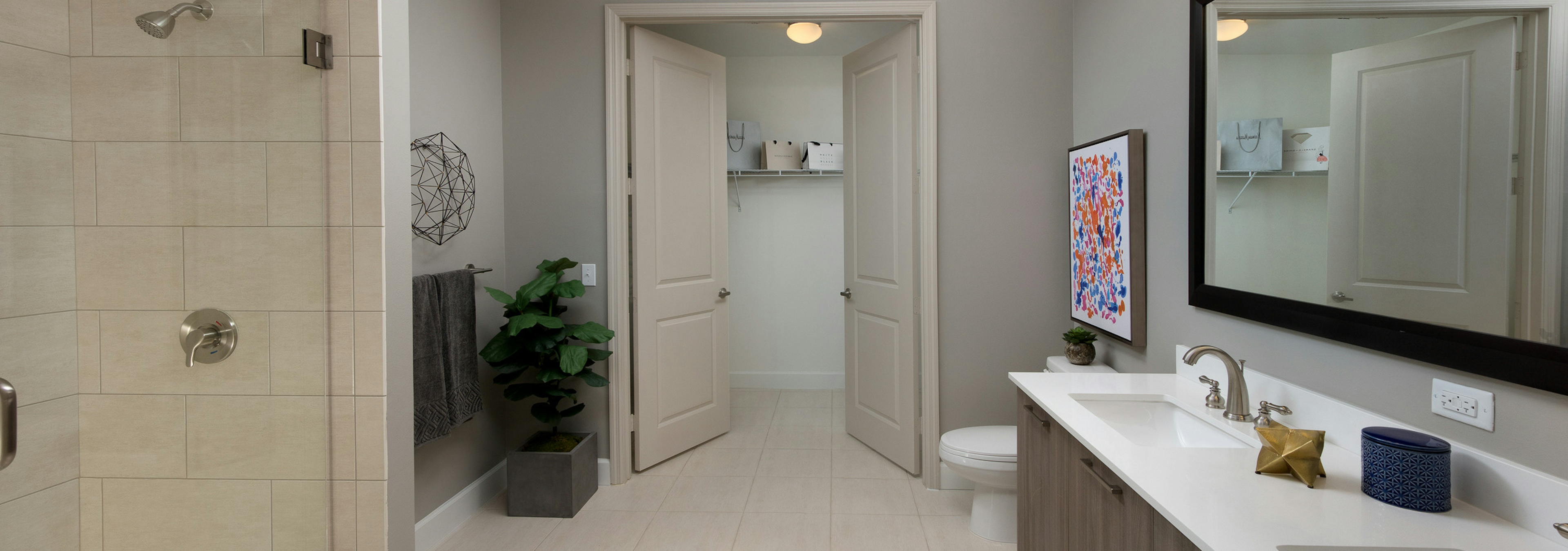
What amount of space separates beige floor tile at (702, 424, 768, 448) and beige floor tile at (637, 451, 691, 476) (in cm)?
22

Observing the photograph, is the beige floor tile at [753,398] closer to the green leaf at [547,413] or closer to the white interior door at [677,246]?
the white interior door at [677,246]

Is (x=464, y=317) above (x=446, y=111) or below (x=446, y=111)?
below

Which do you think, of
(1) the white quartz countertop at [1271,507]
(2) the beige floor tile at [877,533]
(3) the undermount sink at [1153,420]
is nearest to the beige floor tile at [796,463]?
(2) the beige floor tile at [877,533]

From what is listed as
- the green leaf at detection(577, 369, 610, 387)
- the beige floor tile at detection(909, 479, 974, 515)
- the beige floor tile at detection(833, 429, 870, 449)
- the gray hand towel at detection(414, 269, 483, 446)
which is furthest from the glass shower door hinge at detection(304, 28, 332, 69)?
the beige floor tile at detection(833, 429, 870, 449)

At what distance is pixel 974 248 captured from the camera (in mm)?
2938

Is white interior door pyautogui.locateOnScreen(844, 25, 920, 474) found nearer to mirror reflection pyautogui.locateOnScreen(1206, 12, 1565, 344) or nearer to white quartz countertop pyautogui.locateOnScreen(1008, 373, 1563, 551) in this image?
mirror reflection pyautogui.locateOnScreen(1206, 12, 1565, 344)

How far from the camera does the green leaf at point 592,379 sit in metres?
2.72

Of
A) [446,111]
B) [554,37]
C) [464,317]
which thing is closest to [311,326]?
[464,317]

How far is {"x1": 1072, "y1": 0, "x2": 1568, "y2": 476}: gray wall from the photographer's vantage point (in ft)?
3.53

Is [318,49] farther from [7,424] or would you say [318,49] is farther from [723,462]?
[723,462]

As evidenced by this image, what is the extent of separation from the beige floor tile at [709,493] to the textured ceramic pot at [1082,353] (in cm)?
146

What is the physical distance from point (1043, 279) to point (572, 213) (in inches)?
82.9

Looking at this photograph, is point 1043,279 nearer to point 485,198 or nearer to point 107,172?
point 485,198

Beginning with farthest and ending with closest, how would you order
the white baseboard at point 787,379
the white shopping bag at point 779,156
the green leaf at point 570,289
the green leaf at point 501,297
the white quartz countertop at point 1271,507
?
1. the white baseboard at point 787,379
2. the white shopping bag at point 779,156
3. the green leaf at point 570,289
4. the green leaf at point 501,297
5. the white quartz countertop at point 1271,507
